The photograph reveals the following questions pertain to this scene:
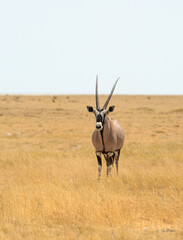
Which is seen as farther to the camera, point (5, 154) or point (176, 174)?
point (5, 154)

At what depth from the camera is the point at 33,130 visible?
90.3ft

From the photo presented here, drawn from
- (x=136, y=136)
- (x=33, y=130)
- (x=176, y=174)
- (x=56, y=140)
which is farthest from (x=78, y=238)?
(x=33, y=130)

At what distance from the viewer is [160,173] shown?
10.4 metres

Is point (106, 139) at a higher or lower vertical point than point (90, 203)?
higher

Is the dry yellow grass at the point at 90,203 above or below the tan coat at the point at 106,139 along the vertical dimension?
below

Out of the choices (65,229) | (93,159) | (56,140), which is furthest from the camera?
(56,140)

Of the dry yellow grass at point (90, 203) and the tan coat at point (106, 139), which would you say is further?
the tan coat at point (106, 139)

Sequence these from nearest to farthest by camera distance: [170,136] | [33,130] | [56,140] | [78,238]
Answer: [78,238] → [56,140] → [170,136] → [33,130]

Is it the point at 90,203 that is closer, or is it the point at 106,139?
the point at 90,203

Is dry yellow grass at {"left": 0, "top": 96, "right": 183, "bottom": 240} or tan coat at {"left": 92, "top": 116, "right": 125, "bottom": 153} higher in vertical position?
tan coat at {"left": 92, "top": 116, "right": 125, "bottom": 153}

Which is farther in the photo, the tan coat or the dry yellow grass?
the tan coat

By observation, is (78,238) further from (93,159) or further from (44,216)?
(93,159)

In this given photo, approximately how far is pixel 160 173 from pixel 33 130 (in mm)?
18237

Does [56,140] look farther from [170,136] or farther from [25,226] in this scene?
[25,226]
